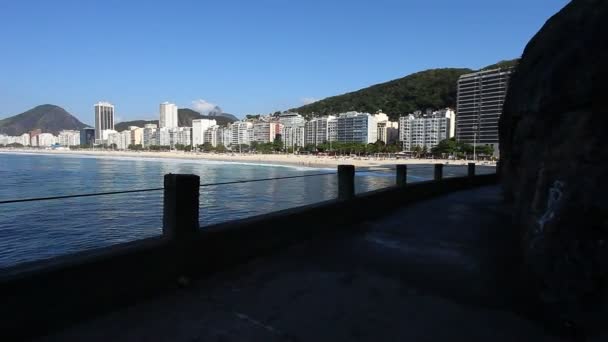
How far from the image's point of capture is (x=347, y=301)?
13.1ft

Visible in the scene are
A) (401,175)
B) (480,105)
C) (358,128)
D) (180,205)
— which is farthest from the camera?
(358,128)

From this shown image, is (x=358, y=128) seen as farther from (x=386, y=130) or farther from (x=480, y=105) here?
(x=480, y=105)

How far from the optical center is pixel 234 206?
85.0 ft

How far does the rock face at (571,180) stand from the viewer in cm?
300

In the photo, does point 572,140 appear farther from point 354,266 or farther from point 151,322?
point 151,322

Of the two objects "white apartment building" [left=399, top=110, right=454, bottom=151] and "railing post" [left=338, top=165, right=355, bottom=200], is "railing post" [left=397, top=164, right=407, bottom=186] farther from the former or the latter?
"white apartment building" [left=399, top=110, right=454, bottom=151]

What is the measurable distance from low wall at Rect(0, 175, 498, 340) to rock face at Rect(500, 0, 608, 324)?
3.26m

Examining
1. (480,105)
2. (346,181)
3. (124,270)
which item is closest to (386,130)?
(480,105)

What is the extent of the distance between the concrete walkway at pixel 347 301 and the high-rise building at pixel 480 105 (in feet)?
462

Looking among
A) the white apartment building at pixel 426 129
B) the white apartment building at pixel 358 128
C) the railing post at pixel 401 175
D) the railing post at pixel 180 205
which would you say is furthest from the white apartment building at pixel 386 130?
the railing post at pixel 180 205

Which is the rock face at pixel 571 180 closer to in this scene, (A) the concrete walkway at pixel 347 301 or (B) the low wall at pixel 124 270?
(A) the concrete walkway at pixel 347 301

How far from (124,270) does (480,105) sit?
516 ft

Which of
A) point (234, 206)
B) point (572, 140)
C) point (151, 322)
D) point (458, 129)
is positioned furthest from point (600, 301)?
point (458, 129)

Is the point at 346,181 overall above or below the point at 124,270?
above
